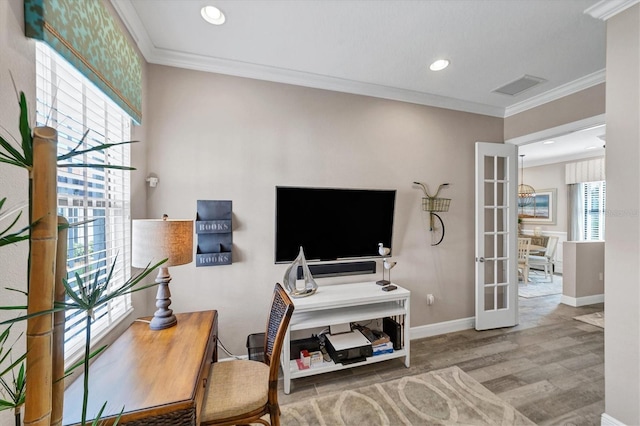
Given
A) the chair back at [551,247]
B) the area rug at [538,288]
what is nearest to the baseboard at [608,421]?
the area rug at [538,288]

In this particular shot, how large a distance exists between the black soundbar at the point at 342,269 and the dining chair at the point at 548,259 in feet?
17.5

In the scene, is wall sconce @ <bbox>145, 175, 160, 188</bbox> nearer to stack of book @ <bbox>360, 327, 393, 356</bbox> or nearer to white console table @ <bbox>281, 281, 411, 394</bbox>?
white console table @ <bbox>281, 281, 411, 394</bbox>

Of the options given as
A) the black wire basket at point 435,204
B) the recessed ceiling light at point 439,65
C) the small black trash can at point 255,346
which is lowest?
the small black trash can at point 255,346

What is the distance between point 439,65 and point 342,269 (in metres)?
2.11

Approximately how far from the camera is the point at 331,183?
106 inches

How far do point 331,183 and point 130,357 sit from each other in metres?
2.00

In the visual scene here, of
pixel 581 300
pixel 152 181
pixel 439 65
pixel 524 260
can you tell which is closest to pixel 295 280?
pixel 152 181

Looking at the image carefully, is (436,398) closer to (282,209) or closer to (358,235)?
(358,235)

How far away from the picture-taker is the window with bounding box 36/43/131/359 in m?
1.15

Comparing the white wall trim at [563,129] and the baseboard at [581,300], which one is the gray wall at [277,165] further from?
the baseboard at [581,300]

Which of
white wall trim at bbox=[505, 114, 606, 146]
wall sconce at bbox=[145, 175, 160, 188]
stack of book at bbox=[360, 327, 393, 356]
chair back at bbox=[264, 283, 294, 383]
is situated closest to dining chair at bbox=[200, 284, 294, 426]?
chair back at bbox=[264, 283, 294, 383]

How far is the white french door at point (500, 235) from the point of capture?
327 centimetres

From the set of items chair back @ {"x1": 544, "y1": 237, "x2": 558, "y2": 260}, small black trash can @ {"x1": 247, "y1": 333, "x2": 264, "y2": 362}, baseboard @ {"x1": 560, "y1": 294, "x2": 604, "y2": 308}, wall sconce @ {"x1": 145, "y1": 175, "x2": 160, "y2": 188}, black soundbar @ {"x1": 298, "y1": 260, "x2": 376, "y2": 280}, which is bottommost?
baseboard @ {"x1": 560, "y1": 294, "x2": 604, "y2": 308}

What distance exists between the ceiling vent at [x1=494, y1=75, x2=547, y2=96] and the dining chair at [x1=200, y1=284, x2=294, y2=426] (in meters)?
3.01
